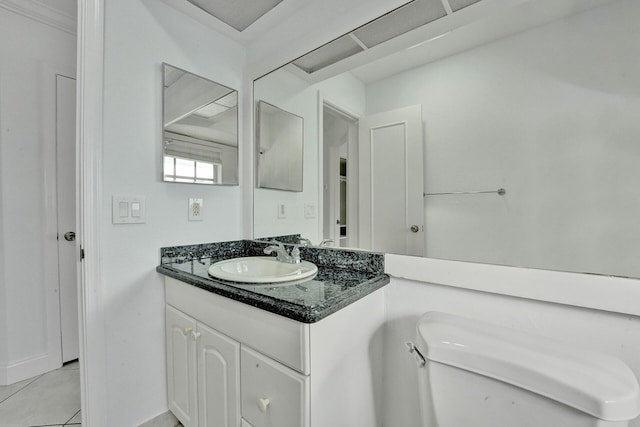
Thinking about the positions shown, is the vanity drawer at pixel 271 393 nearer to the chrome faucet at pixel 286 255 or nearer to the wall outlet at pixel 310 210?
the chrome faucet at pixel 286 255

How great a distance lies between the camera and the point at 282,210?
1.62 metres

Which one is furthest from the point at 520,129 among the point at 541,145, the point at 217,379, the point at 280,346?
the point at 217,379

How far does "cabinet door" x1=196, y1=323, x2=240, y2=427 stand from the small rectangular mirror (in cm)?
88

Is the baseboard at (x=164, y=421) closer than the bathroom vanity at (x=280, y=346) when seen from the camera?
No

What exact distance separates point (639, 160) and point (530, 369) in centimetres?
64

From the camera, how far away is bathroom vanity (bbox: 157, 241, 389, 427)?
78cm

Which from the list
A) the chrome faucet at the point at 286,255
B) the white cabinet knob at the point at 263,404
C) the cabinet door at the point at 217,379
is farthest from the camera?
the chrome faucet at the point at 286,255

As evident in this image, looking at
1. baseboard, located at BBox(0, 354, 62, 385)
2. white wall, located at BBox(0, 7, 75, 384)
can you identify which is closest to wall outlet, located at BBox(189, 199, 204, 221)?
white wall, located at BBox(0, 7, 75, 384)

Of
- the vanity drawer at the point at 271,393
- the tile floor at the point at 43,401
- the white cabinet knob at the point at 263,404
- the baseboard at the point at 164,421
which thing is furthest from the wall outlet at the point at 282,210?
the tile floor at the point at 43,401

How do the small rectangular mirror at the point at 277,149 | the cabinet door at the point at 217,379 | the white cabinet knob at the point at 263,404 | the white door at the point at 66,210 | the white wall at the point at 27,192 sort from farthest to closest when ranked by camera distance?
the white door at the point at 66,210, the white wall at the point at 27,192, the small rectangular mirror at the point at 277,149, the cabinet door at the point at 217,379, the white cabinet knob at the point at 263,404

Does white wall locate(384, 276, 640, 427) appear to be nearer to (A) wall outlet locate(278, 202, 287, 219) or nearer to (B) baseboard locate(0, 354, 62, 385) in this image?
(A) wall outlet locate(278, 202, 287, 219)

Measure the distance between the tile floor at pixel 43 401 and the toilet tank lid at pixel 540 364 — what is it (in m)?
1.87

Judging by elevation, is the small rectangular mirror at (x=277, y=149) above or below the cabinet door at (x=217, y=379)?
above

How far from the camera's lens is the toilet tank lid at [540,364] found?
513mm
